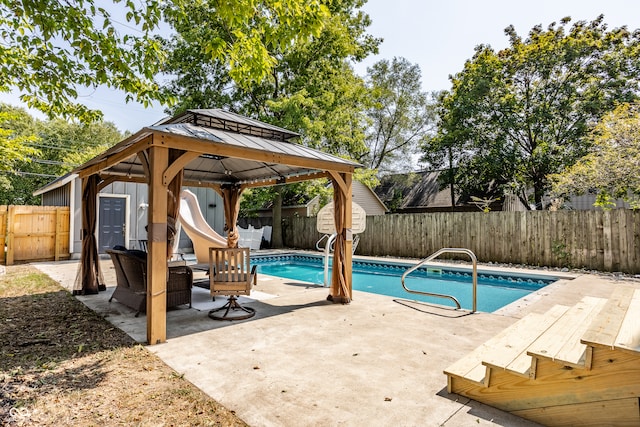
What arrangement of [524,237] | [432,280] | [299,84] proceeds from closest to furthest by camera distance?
[432,280] → [524,237] → [299,84]

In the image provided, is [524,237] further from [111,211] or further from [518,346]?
[111,211]

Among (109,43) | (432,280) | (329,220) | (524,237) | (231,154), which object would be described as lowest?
(432,280)

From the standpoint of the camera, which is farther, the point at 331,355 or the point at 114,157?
the point at 114,157

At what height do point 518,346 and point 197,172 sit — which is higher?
point 197,172

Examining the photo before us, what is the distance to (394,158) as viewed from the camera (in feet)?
83.6

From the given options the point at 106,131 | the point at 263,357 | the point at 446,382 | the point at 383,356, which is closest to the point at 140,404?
the point at 263,357

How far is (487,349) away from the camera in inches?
114

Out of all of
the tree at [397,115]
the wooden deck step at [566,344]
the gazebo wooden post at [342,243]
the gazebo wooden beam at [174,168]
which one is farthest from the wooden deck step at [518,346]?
the tree at [397,115]

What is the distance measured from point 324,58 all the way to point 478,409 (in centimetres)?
1563

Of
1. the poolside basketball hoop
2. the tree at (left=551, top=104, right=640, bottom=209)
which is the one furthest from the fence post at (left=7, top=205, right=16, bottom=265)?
the tree at (left=551, top=104, right=640, bottom=209)

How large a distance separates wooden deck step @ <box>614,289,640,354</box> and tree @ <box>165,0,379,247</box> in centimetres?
1248

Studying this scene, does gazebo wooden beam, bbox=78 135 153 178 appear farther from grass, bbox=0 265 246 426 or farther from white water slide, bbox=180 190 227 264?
white water slide, bbox=180 190 227 264

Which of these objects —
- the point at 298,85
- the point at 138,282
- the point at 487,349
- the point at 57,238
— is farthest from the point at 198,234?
the point at 298,85

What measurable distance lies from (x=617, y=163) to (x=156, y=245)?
1224 centimetres
